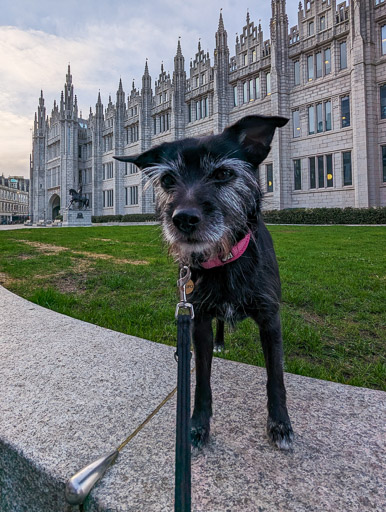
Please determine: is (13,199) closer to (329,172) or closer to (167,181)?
(329,172)

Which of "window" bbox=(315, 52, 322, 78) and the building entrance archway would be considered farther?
the building entrance archway

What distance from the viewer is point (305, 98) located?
28484mm

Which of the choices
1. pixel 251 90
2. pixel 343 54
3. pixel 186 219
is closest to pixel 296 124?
pixel 343 54

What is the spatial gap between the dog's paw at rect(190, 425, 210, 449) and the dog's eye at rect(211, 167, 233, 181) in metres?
1.37

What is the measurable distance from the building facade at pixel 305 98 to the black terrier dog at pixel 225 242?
72.6 ft

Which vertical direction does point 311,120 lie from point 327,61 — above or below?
below

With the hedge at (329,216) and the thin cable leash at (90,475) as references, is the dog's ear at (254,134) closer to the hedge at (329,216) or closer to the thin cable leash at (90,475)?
the thin cable leash at (90,475)

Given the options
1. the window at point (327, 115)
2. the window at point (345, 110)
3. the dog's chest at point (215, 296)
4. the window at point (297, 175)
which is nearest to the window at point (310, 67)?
the window at point (327, 115)

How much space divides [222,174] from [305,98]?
3226cm

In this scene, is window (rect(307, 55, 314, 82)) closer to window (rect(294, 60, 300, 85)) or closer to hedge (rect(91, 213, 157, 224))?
window (rect(294, 60, 300, 85))

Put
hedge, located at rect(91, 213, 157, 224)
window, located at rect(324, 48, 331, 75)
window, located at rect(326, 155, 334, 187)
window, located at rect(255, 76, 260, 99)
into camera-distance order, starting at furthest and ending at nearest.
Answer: hedge, located at rect(91, 213, 157, 224) < window, located at rect(255, 76, 260, 99) < window, located at rect(324, 48, 331, 75) < window, located at rect(326, 155, 334, 187)

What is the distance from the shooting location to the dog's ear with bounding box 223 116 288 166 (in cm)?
166


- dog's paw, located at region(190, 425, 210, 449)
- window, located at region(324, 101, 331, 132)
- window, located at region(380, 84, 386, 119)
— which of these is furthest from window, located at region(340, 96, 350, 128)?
dog's paw, located at region(190, 425, 210, 449)

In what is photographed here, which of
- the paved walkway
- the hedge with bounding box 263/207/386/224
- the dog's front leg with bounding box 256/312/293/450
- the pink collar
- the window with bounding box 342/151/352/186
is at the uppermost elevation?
the window with bounding box 342/151/352/186
